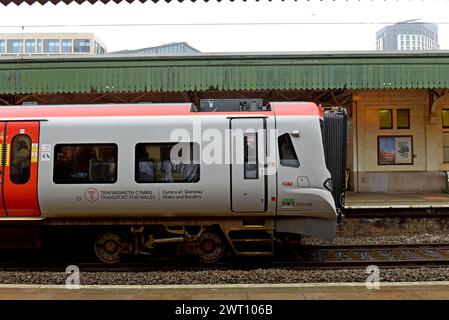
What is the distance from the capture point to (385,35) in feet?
199

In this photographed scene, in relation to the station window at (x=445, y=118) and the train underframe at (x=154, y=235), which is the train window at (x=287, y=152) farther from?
the station window at (x=445, y=118)

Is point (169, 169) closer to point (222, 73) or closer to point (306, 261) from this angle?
point (306, 261)

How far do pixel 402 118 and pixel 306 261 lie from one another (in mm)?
11786

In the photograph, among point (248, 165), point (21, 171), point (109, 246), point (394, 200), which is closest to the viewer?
point (248, 165)

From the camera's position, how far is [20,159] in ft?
24.8

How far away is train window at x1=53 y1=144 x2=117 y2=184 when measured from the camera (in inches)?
296

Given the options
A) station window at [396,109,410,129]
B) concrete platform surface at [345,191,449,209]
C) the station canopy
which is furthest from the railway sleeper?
station window at [396,109,410,129]

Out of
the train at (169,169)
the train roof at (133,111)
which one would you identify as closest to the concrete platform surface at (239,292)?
the train at (169,169)

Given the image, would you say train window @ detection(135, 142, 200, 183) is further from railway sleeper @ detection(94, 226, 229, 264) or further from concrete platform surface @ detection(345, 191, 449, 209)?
concrete platform surface @ detection(345, 191, 449, 209)

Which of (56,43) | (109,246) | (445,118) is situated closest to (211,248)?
(109,246)

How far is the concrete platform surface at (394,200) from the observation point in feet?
42.5

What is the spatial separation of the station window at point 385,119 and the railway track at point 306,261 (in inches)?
352

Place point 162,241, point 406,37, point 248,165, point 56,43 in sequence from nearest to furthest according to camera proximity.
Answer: point 248,165 → point 162,241 → point 406,37 → point 56,43
